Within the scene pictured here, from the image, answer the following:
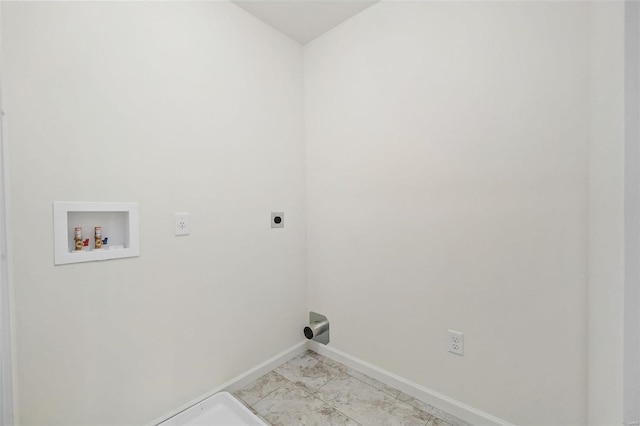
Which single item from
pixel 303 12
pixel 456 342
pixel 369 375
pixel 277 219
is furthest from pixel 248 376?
pixel 303 12

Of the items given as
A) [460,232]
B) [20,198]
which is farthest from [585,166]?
[20,198]

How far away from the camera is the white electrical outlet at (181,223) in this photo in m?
1.37

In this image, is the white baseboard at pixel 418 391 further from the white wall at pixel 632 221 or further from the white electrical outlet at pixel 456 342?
the white wall at pixel 632 221

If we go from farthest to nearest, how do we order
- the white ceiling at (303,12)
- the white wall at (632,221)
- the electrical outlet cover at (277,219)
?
the electrical outlet cover at (277,219), the white ceiling at (303,12), the white wall at (632,221)

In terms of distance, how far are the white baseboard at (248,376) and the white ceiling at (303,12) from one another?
2.19 meters

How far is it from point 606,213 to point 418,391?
1.21 m

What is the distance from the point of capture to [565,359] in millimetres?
1102

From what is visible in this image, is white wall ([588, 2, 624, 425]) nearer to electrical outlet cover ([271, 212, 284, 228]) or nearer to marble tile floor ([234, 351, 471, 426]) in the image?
marble tile floor ([234, 351, 471, 426])

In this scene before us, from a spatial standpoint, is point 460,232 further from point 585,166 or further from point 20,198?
point 20,198

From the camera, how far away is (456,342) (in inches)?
54.0

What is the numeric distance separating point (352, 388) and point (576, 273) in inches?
48.8

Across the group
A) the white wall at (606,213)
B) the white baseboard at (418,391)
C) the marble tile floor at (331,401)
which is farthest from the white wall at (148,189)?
the white wall at (606,213)

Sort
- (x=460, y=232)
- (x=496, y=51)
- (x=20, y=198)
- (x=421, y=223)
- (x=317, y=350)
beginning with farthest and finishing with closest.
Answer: (x=317, y=350), (x=421, y=223), (x=460, y=232), (x=496, y=51), (x=20, y=198)

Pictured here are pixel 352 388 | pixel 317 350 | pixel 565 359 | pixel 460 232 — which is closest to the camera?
pixel 565 359
